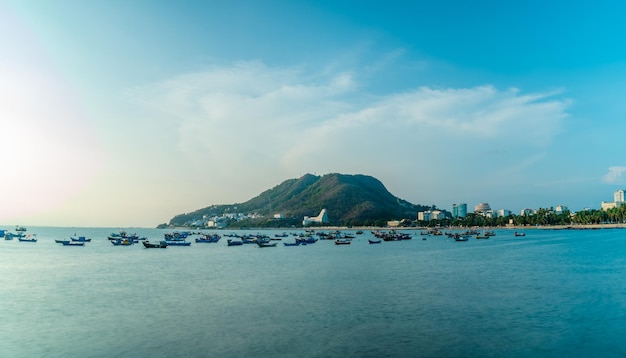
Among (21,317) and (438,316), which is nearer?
(438,316)

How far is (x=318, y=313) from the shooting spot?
23.7 metres

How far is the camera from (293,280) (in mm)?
37094

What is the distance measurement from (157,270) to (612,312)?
39157 millimetres

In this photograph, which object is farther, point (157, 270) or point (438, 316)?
point (157, 270)

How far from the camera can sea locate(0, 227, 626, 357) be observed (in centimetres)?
1797

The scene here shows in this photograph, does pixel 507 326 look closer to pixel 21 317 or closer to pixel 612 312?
pixel 612 312

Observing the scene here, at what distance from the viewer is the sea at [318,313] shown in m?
18.0

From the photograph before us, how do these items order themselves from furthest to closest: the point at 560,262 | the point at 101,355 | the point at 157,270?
the point at 560,262, the point at 157,270, the point at 101,355

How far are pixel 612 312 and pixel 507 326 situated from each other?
7.77 m

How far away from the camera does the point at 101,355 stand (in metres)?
17.3

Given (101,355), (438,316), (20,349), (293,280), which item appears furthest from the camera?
(293,280)

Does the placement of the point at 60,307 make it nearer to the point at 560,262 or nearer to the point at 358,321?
the point at 358,321

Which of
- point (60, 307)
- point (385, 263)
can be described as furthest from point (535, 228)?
point (60, 307)

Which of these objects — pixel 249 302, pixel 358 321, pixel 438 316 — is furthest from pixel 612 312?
pixel 249 302
